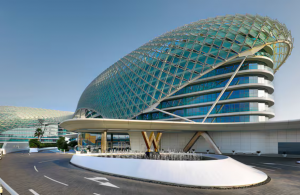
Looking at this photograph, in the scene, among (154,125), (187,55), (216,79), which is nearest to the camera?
(154,125)

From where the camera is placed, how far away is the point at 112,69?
69062 mm

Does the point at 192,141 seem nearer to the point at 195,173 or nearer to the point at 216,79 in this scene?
the point at 216,79

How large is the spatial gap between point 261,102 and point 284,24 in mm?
19005

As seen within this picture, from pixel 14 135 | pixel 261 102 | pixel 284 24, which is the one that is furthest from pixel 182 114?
pixel 14 135

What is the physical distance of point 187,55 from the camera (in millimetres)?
46438

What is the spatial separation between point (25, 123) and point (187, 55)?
124193 millimetres

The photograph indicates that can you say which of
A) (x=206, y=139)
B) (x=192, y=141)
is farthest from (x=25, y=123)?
(x=206, y=139)

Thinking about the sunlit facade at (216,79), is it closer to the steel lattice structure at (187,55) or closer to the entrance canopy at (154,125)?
the steel lattice structure at (187,55)

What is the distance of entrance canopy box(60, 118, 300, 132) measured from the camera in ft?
114

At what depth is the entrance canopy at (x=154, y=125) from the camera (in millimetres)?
34688

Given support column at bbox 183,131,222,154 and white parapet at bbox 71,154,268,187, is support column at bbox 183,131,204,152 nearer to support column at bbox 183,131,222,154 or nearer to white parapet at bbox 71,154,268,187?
support column at bbox 183,131,222,154

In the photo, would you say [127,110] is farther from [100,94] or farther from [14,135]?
[14,135]

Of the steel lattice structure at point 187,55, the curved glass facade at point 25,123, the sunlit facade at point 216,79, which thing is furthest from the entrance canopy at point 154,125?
the curved glass facade at point 25,123

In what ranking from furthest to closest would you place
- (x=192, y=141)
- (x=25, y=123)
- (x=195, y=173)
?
(x=25, y=123), (x=192, y=141), (x=195, y=173)
